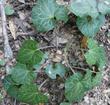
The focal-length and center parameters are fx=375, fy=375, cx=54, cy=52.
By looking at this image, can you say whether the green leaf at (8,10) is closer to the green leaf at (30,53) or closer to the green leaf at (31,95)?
the green leaf at (30,53)

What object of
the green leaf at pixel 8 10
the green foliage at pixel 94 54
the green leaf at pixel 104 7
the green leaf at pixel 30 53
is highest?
the green leaf at pixel 104 7

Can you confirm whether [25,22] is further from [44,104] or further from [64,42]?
[44,104]

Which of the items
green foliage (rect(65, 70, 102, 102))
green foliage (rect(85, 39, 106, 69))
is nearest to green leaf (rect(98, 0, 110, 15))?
green foliage (rect(85, 39, 106, 69))

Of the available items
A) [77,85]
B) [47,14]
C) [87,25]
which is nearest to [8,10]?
[47,14]

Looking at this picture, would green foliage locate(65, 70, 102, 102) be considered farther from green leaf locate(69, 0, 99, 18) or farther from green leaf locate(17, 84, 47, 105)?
green leaf locate(69, 0, 99, 18)

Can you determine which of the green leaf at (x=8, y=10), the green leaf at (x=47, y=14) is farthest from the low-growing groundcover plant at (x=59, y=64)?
the green leaf at (x=8, y=10)

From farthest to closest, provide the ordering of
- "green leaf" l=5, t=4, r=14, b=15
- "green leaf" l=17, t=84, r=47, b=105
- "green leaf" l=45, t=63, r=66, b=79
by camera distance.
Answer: "green leaf" l=5, t=4, r=14, b=15 → "green leaf" l=45, t=63, r=66, b=79 → "green leaf" l=17, t=84, r=47, b=105

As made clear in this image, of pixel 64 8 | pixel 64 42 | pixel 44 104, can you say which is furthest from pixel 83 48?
pixel 44 104

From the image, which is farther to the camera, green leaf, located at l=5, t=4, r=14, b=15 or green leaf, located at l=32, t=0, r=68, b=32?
green leaf, located at l=5, t=4, r=14, b=15
